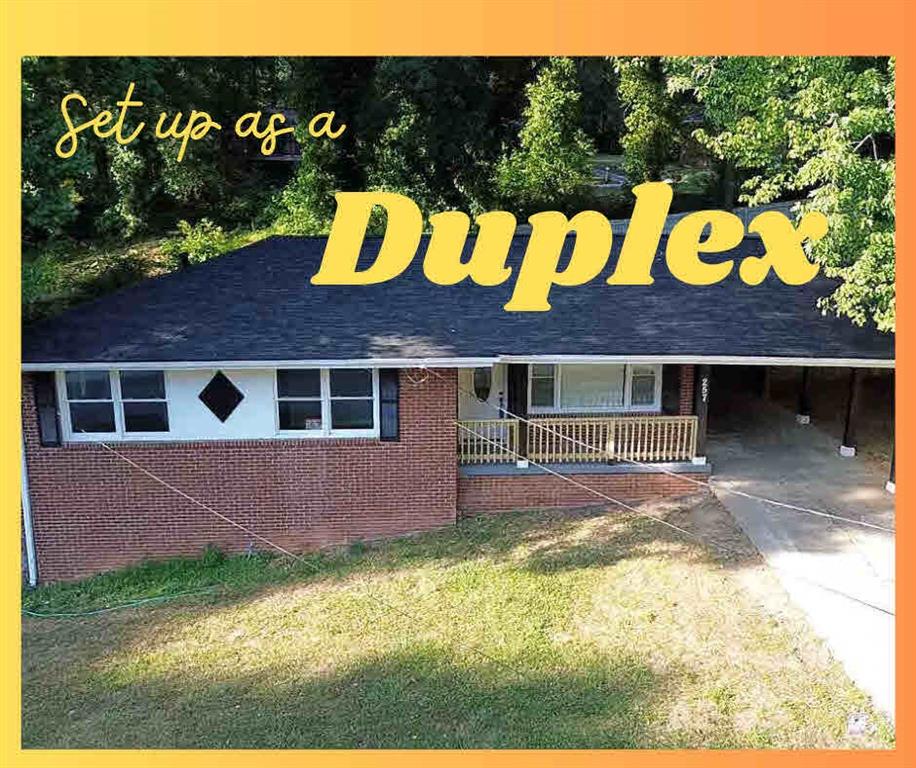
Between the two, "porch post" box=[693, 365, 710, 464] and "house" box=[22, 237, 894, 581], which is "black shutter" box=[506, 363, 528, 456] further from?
"porch post" box=[693, 365, 710, 464]

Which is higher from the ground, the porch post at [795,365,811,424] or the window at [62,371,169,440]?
the window at [62,371,169,440]

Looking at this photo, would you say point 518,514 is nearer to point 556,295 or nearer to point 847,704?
point 556,295

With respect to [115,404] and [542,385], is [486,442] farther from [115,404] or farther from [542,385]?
[115,404]

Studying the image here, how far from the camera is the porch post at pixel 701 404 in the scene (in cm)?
1100

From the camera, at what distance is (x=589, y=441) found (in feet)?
37.0

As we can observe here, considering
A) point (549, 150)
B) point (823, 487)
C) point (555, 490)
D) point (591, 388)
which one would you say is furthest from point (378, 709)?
point (549, 150)

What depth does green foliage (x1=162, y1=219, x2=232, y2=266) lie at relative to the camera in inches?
840

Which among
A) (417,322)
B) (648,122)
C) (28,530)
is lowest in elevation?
(28,530)

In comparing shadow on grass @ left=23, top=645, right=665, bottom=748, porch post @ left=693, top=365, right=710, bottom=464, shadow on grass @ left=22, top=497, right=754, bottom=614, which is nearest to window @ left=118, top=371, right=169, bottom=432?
shadow on grass @ left=22, top=497, right=754, bottom=614

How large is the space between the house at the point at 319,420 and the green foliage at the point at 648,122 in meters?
13.4

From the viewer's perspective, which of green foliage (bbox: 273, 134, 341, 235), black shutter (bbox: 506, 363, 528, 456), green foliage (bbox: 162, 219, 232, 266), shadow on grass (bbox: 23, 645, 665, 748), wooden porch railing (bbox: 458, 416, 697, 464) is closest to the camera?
shadow on grass (bbox: 23, 645, 665, 748)

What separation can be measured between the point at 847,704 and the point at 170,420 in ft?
26.5

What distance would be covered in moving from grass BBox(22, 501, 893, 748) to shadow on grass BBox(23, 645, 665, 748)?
0.06 ft

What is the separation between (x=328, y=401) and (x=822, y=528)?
6397 millimetres
